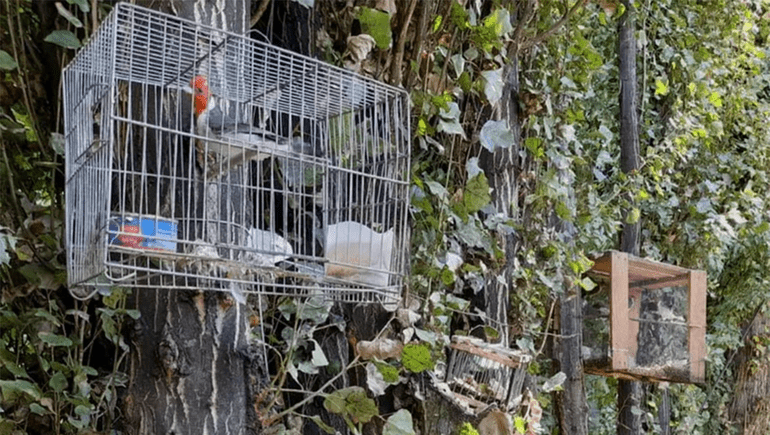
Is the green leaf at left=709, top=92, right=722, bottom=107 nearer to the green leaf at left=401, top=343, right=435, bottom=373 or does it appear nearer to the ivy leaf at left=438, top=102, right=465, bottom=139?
the ivy leaf at left=438, top=102, right=465, bottom=139

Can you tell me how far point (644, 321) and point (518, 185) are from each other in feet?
2.84

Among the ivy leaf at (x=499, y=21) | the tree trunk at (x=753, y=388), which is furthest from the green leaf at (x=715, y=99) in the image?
the ivy leaf at (x=499, y=21)

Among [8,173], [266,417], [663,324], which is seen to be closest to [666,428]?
[663,324]

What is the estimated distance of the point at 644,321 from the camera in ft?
11.5

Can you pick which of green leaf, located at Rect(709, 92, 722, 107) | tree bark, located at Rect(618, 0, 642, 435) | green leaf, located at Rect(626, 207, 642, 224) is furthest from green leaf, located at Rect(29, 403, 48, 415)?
green leaf, located at Rect(709, 92, 722, 107)

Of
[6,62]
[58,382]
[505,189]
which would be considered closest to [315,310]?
[58,382]

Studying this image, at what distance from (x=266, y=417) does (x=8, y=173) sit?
61 cm

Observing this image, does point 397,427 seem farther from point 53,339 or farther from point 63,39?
point 63,39

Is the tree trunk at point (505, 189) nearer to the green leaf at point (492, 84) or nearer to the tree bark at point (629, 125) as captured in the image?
the green leaf at point (492, 84)

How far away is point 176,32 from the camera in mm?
1577

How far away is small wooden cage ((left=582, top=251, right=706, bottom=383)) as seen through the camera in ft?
11.0

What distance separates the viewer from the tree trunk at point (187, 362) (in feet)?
5.28

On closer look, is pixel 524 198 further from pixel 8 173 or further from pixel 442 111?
pixel 8 173

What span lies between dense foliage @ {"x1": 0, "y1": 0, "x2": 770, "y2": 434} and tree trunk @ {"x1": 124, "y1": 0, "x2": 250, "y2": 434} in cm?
5
